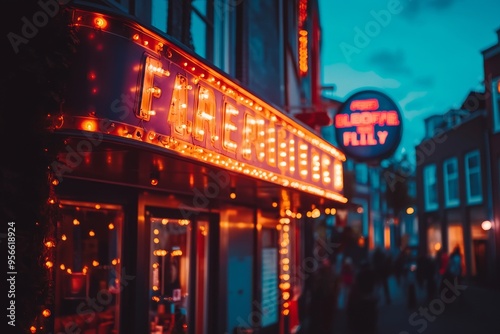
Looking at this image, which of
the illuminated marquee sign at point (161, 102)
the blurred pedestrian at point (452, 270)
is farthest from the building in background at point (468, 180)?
the illuminated marquee sign at point (161, 102)

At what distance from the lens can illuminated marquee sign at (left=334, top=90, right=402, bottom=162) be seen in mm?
12484

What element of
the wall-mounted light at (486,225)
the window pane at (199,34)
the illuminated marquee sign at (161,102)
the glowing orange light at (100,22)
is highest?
the window pane at (199,34)

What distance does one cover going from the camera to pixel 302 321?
1545 cm

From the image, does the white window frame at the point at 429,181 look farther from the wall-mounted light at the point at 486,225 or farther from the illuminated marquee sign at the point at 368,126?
the illuminated marquee sign at the point at 368,126

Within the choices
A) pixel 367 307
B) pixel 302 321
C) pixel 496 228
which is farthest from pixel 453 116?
pixel 367 307

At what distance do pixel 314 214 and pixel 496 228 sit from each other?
13967 millimetres

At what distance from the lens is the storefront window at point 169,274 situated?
24.2ft

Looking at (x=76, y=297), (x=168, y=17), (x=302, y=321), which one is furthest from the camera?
(x=302, y=321)

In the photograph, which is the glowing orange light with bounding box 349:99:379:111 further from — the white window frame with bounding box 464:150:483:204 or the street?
the white window frame with bounding box 464:150:483:204

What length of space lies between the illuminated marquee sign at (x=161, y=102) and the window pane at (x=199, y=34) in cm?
243

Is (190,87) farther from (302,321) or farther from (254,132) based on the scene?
(302,321)

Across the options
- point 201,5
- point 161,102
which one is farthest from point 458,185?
point 161,102

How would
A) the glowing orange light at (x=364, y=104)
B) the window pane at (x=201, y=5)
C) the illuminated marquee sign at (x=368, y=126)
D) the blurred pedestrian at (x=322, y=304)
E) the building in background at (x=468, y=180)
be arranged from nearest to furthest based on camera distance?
the window pane at (x=201, y=5) → the blurred pedestrian at (x=322, y=304) → the illuminated marquee sign at (x=368, y=126) → the glowing orange light at (x=364, y=104) → the building in background at (x=468, y=180)

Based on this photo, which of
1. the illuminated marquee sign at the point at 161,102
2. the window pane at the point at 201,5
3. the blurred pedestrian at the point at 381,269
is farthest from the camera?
the blurred pedestrian at the point at 381,269
